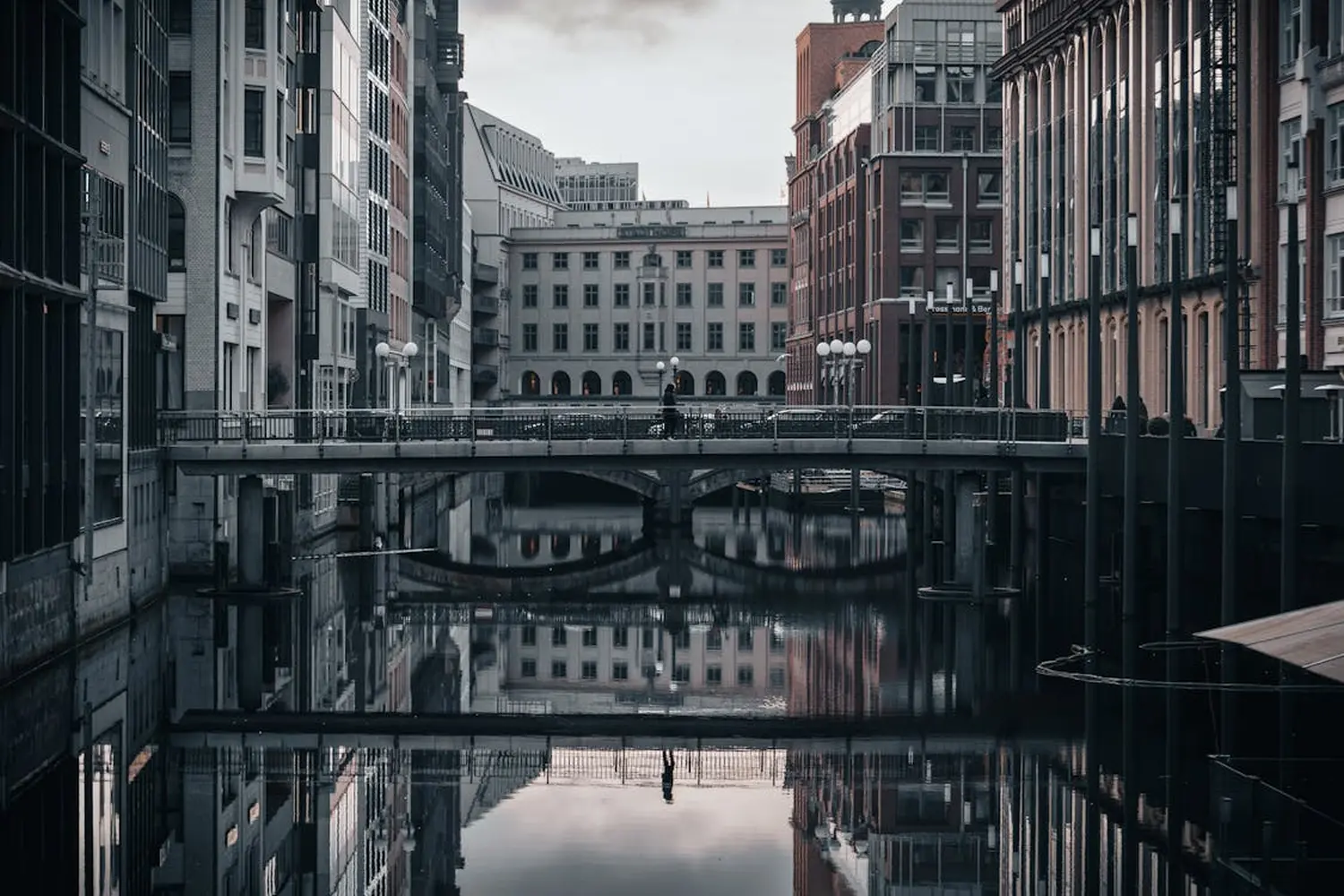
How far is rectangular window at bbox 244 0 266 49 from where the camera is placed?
7094 centimetres

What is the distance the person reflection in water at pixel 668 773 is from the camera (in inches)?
1299

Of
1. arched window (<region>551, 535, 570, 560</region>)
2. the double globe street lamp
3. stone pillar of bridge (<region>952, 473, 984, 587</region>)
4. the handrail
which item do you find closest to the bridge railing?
the handrail

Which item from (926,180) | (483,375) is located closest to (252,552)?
(926,180)

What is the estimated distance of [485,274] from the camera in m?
178

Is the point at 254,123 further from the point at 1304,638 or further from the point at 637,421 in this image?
the point at 1304,638

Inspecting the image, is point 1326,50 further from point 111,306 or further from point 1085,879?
point 1085,879

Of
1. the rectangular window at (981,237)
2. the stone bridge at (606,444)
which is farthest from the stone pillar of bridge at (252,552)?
the rectangular window at (981,237)

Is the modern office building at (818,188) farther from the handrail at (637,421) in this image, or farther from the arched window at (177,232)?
the arched window at (177,232)

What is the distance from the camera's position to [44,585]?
144ft

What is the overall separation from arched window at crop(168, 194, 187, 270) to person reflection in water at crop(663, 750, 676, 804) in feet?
111

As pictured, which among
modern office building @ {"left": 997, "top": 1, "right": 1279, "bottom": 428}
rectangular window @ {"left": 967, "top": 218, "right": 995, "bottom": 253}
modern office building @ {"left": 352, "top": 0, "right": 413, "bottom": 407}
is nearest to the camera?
modern office building @ {"left": 997, "top": 1, "right": 1279, "bottom": 428}

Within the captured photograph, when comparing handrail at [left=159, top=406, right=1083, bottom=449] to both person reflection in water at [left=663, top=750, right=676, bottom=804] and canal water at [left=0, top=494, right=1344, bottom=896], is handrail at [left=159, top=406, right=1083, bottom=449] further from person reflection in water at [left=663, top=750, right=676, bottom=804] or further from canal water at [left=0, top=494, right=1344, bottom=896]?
person reflection in water at [left=663, top=750, right=676, bottom=804]

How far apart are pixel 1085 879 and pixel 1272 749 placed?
915cm

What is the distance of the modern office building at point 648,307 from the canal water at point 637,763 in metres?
130
